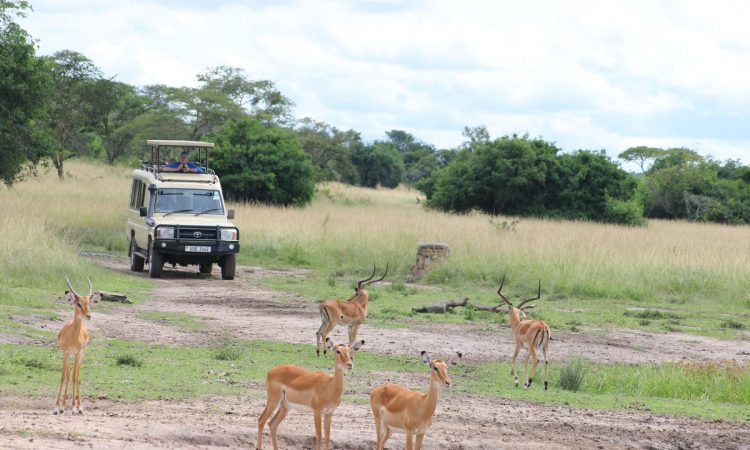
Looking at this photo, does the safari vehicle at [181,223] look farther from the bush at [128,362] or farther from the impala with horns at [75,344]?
the impala with horns at [75,344]

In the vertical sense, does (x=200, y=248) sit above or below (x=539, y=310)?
above

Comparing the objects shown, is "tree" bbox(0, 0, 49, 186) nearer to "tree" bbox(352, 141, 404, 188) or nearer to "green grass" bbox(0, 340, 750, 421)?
"green grass" bbox(0, 340, 750, 421)

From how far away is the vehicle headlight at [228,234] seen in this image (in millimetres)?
21422

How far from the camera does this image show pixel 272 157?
1623 inches

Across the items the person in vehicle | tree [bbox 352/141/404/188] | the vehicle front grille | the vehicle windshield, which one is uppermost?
tree [bbox 352/141/404/188]

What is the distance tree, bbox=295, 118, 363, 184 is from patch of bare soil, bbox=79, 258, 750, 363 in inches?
1678

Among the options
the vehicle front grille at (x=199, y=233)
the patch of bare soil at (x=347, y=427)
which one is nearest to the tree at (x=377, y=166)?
the vehicle front grille at (x=199, y=233)

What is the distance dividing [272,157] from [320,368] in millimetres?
30244

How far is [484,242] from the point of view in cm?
2552

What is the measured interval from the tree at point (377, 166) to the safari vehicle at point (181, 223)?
5187 centimetres

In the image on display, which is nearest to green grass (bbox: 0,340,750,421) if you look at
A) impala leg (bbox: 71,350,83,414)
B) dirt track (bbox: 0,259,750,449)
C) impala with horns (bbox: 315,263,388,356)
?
impala with horns (bbox: 315,263,388,356)

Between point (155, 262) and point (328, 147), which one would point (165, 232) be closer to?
point (155, 262)

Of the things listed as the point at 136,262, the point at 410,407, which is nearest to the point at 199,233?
the point at 136,262

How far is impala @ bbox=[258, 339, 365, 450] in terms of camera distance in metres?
6.87
